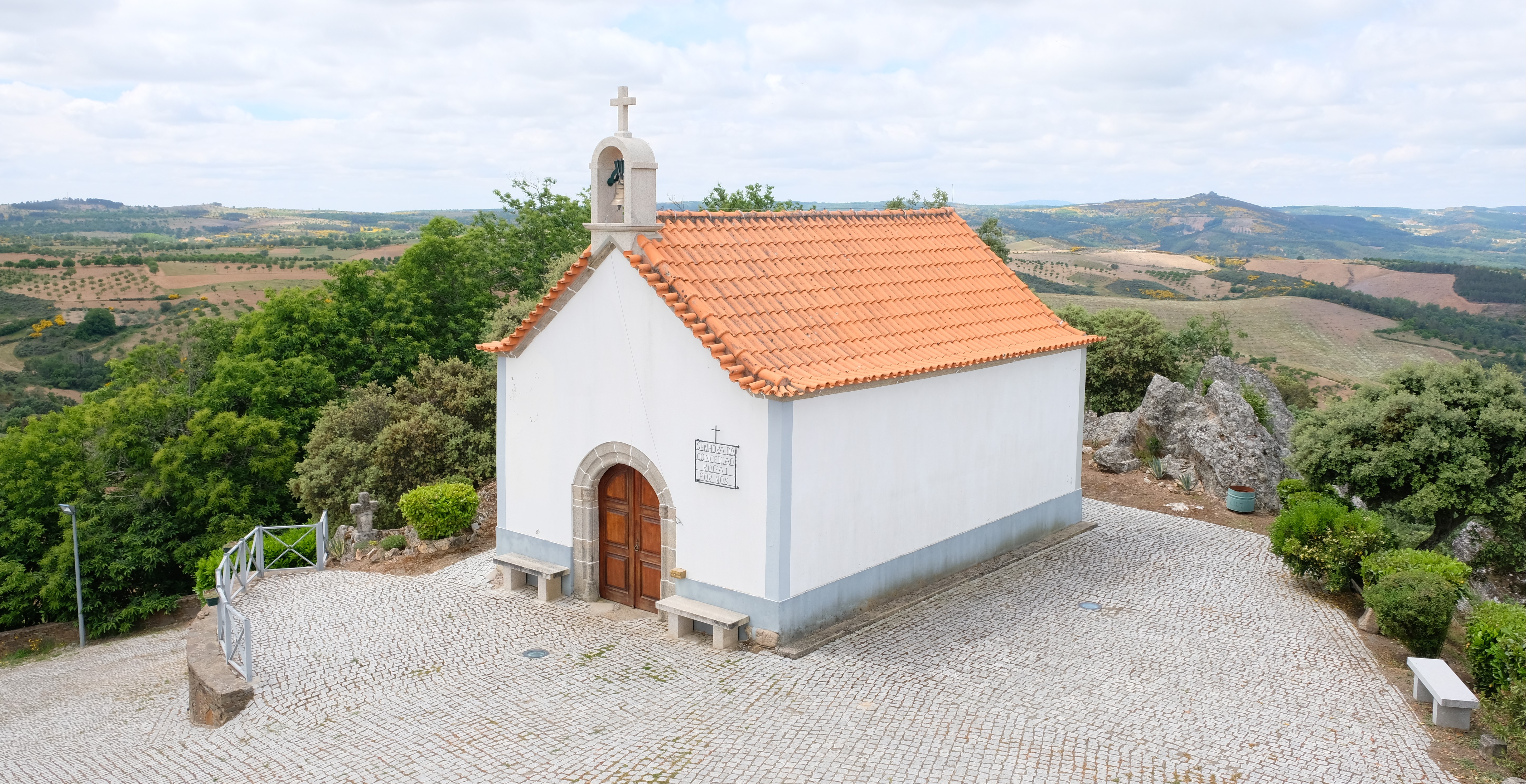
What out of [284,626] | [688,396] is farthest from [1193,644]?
[284,626]

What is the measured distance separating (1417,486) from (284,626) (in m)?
17.1

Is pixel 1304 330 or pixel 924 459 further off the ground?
pixel 924 459

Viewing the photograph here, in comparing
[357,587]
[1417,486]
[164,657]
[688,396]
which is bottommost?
[164,657]

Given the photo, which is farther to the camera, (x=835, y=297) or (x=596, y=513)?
(x=835, y=297)

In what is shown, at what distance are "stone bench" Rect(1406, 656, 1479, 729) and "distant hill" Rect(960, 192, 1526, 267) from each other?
5792 centimetres

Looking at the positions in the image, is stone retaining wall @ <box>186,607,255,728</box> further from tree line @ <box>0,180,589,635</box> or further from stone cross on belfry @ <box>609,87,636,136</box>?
tree line @ <box>0,180,589,635</box>

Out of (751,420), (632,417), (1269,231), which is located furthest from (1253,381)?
(1269,231)

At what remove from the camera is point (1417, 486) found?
15.8 metres

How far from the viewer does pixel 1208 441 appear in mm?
21078

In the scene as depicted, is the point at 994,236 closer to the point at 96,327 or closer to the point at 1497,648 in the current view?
the point at 1497,648

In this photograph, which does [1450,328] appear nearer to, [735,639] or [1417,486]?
[1417,486]

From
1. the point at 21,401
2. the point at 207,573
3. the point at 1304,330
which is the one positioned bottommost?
the point at 207,573

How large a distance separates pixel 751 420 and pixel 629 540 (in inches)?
121

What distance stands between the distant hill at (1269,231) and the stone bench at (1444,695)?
57.9 meters
